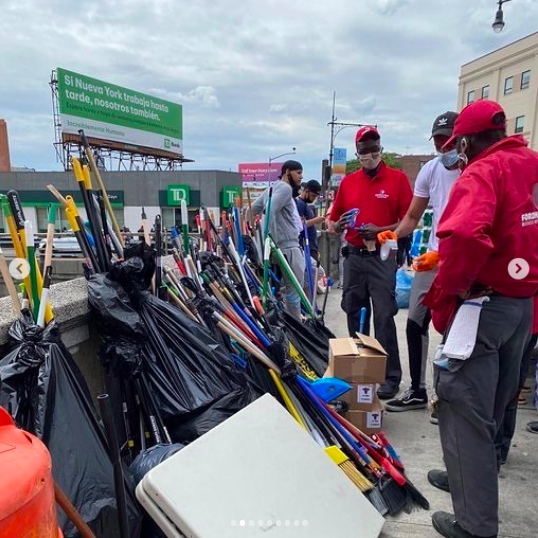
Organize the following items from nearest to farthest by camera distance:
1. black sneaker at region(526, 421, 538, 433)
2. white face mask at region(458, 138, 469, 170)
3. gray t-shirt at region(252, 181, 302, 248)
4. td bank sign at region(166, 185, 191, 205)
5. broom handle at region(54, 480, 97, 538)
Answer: broom handle at region(54, 480, 97, 538) → white face mask at region(458, 138, 469, 170) → black sneaker at region(526, 421, 538, 433) → gray t-shirt at region(252, 181, 302, 248) → td bank sign at region(166, 185, 191, 205)

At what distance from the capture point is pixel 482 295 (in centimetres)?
155

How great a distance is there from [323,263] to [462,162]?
581cm

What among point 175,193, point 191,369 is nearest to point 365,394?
point 191,369

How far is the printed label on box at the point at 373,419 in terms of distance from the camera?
2387 mm

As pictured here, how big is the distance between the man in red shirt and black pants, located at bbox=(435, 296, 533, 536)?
1.34 meters

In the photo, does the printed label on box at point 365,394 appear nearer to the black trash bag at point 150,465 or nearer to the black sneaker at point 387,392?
the black sneaker at point 387,392

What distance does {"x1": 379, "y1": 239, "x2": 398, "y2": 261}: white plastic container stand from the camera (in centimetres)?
270

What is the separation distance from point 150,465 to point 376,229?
2.12 m

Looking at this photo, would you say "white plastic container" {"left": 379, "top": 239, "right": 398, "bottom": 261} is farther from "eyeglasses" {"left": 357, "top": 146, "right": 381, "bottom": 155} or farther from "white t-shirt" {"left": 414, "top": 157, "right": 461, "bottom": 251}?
"eyeglasses" {"left": 357, "top": 146, "right": 381, "bottom": 155}

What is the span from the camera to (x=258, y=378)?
7.25ft

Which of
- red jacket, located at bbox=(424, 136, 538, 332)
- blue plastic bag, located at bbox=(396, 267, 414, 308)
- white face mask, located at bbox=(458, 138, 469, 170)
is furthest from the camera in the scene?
blue plastic bag, located at bbox=(396, 267, 414, 308)

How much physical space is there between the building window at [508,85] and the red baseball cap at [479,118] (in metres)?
35.5

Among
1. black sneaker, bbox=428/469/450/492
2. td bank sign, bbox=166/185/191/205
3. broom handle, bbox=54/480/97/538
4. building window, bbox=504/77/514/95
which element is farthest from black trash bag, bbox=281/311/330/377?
building window, bbox=504/77/514/95

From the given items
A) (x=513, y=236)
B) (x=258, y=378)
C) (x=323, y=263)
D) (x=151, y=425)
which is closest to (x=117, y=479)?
(x=151, y=425)
